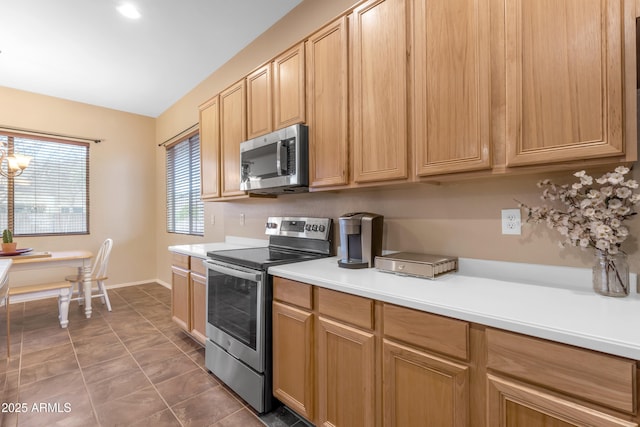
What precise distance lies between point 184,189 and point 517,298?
169 inches

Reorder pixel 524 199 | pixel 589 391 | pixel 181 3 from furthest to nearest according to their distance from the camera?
pixel 181 3 → pixel 524 199 → pixel 589 391

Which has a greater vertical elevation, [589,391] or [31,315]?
[589,391]

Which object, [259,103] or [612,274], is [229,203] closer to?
[259,103]

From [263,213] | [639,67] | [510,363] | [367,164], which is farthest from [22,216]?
[639,67]

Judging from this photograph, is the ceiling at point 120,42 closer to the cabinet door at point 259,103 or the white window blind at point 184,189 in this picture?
the cabinet door at point 259,103

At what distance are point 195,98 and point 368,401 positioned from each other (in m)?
4.08

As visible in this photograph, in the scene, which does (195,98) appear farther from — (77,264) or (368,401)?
(368,401)

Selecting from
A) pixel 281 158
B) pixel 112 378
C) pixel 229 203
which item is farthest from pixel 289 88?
pixel 112 378

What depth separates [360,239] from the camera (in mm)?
1761

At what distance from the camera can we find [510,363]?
0.92m

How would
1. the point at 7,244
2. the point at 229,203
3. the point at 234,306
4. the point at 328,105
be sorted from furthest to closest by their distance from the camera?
the point at 229,203
the point at 7,244
the point at 234,306
the point at 328,105

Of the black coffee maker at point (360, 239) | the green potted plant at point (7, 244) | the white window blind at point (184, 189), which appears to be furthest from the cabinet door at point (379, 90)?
the green potted plant at point (7, 244)

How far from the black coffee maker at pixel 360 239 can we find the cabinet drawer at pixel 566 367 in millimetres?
824

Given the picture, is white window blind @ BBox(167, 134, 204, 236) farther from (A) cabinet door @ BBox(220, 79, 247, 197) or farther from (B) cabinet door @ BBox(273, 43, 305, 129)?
(B) cabinet door @ BBox(273, 43, 305, 129)
